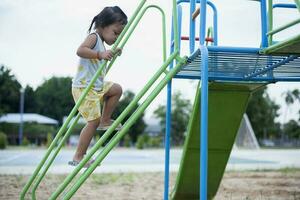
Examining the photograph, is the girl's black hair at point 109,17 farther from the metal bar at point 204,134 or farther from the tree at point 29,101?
the tree at point 29,101

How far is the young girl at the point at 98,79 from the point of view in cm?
312

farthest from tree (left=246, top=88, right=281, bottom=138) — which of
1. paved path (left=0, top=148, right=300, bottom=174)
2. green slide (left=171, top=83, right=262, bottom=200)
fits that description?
green slide (left=171, top=83, right=262, bottom=200)

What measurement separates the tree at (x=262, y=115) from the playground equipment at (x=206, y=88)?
42.1 metres

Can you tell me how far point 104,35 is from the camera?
3.31m

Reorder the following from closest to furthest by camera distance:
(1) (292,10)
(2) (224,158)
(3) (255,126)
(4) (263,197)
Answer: (1) (292,10) < (2) (224,158) < (4) (263,197) < (3) (255,126)

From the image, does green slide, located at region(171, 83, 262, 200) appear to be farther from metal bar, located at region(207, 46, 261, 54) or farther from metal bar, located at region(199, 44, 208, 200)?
metal bar, located at region(199, 44, 208, 200)

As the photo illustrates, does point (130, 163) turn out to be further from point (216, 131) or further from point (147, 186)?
point (216, 131)

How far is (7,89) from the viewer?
146ft

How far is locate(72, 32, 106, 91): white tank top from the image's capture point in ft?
10.6

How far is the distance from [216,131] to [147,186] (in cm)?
289

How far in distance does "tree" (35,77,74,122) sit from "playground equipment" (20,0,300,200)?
45.1 m

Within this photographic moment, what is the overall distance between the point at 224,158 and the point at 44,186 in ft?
11.1

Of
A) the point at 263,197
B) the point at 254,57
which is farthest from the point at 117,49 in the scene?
the point at 263,197

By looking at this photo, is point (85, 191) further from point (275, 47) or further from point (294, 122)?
point (294, 122)
